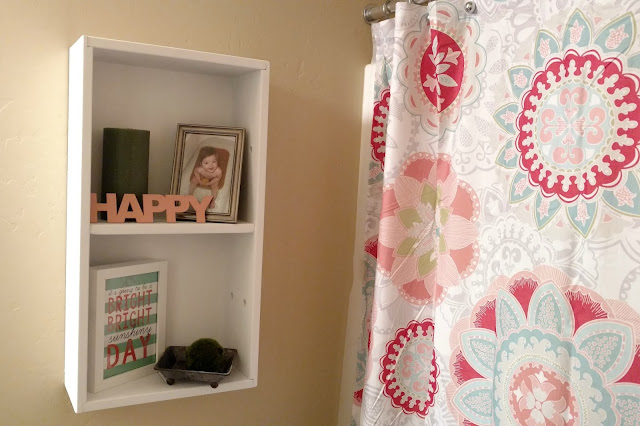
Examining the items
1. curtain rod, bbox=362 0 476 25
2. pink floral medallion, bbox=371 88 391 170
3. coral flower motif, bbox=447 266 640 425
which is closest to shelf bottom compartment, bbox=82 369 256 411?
coral flower motif, bbox=447 266 640 425

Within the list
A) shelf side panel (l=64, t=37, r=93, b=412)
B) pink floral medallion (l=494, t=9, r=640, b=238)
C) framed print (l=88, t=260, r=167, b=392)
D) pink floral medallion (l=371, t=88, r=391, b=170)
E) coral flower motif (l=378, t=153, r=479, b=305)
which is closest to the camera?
pink floral medallion (l=494, t=9, r=640, b=238)

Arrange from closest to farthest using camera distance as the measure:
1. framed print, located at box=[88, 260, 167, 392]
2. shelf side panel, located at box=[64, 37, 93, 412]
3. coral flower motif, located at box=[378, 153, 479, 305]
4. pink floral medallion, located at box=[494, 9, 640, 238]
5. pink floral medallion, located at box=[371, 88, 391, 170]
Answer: pink floral medallion, located at box=[494, 9, 640, 238], shelf side panel, located at box=[64, 37, 93, 412], framed print, located at box=[88, 260, 167, 392], coral flower motif, located at box=[378, 153, 479, 305], pink floral medallion, located at box=[371, 88, 391, 170]

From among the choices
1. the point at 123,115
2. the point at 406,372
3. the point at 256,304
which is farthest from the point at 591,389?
the point at 123,115

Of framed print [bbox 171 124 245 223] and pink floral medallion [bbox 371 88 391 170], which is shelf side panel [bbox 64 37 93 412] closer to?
framed print [bbox 171 124 245 223]

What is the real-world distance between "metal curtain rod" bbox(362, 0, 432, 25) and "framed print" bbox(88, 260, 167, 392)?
2.53 ft

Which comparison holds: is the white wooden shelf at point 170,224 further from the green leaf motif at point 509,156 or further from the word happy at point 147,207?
the green leaf motif at point 509,156

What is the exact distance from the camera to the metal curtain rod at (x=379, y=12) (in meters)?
1.38

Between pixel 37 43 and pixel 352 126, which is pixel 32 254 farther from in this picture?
pixel 352 126

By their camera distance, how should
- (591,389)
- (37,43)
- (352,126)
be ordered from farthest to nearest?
(352,126), (37,43), (591,389)

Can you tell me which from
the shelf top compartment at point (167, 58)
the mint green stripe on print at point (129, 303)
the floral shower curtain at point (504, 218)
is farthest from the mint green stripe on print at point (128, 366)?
the shelf top compartment at point (167, 58)

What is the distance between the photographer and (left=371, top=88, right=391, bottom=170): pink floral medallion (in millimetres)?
1365

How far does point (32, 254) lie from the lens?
1153 mm

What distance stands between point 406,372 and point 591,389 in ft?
1.42

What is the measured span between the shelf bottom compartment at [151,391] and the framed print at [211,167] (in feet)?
1.08
